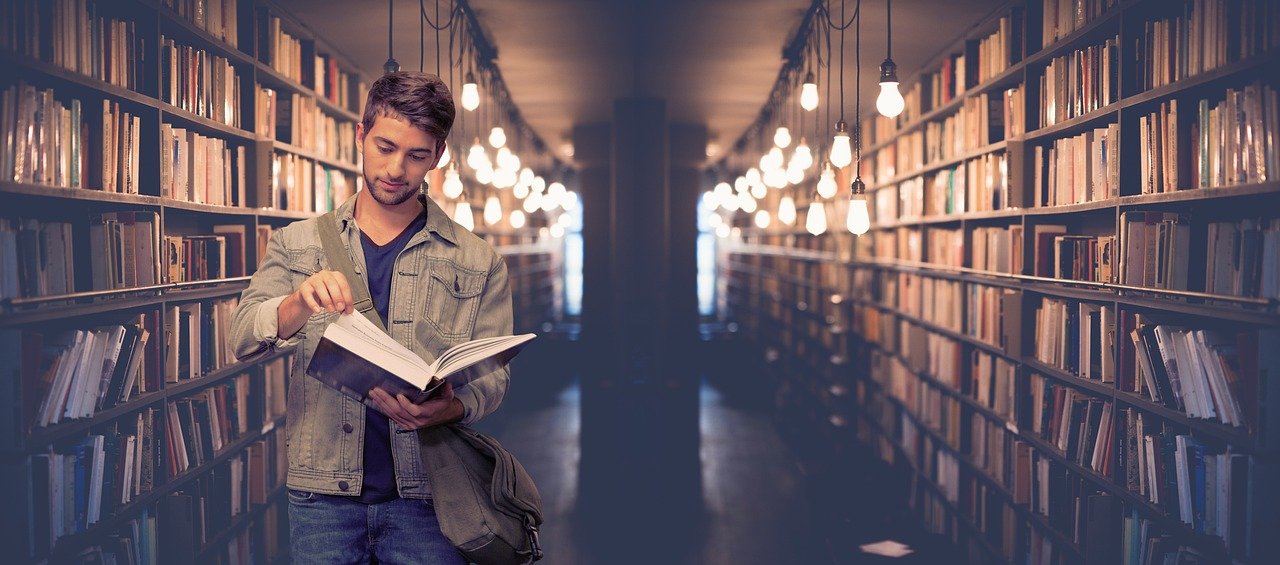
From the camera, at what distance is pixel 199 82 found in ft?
11.9

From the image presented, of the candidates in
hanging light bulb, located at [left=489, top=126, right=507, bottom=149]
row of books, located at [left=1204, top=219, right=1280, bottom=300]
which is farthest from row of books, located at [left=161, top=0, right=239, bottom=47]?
row of books, located at [left=1204, top=219, right=1280, bottom=300]

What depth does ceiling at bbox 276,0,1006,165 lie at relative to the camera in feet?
17.5

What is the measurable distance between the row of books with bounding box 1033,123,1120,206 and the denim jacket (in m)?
2.54

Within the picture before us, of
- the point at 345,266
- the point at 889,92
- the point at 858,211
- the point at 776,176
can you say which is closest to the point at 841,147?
the point at 858,211

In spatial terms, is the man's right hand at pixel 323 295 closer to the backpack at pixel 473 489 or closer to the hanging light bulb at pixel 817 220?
the backpack at pixel 473 489

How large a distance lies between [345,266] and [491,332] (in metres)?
0.30

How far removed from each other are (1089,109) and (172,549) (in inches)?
146

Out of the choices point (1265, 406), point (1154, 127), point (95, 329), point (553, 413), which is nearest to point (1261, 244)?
point (1265, 406)

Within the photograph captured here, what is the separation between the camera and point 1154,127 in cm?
318

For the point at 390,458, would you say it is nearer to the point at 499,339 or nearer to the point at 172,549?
the point at 499,339

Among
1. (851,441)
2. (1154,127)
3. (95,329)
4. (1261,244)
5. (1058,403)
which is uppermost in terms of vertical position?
(1154,127)

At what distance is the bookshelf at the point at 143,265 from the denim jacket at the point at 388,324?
962mm

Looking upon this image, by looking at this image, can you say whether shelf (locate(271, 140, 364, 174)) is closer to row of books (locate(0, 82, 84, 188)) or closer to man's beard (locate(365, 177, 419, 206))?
row of books (locate(0, 82, 84, 188))

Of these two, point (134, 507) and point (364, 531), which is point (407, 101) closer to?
point (364, 531)
